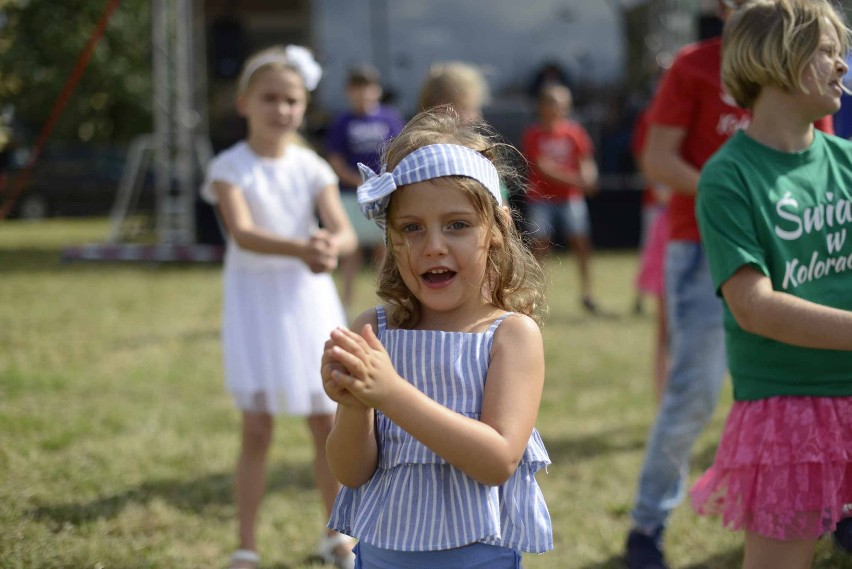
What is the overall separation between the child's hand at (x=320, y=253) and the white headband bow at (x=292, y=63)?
61 cm

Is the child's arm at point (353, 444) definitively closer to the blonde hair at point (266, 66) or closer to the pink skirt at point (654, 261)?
the blonde hair at point (266, 66)

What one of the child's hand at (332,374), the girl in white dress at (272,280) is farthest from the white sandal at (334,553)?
the child's hand at (332,374)

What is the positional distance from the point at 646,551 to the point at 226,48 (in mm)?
12761

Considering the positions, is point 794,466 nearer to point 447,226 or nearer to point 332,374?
point 447,226

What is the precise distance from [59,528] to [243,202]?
1.33m

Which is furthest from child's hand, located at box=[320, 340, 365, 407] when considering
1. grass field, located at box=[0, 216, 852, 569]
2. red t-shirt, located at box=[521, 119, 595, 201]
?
red t-shirt, located at box=[521, 119, 595, 201]

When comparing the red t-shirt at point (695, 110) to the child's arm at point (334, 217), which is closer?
the red t-shirt at point (695, 110)

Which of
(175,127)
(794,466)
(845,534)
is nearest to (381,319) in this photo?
(794,466)

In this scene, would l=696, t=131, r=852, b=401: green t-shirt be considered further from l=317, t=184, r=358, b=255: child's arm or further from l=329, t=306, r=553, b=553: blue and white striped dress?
l=317, t=184, r=358, b=255: child's arm

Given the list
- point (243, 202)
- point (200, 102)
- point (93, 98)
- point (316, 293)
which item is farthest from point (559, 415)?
point (200, 102)

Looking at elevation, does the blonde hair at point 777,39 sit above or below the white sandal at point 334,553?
above

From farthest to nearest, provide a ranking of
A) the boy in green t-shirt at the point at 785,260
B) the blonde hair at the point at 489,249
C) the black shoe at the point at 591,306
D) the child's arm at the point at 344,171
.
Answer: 1. the black shoe at the point at 591,306
2. the child's arm at the point at 344,171
3. the boy in green t-shirt at the point at 785,260
4. the blonde hair at the point at 489,249

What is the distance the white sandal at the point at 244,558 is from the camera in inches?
129

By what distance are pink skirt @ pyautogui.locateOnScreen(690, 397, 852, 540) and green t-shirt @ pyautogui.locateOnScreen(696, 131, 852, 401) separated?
44 mm
